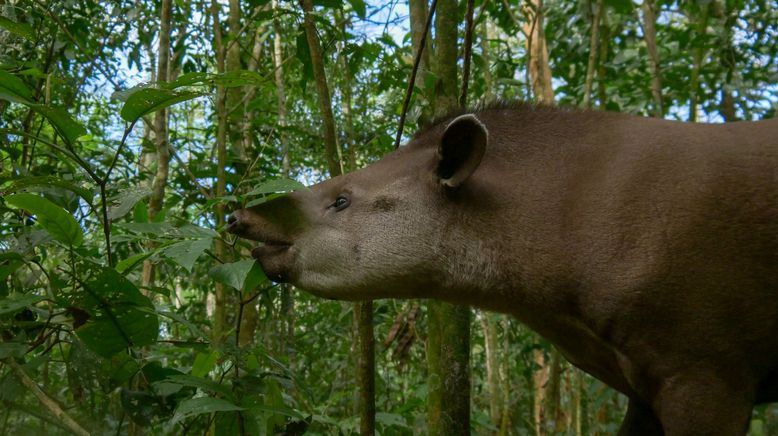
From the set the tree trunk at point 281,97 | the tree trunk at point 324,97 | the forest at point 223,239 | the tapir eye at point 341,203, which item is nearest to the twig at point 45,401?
the forest at point 223,239

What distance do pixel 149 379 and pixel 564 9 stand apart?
276 inches

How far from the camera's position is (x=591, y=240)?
302 centimetres

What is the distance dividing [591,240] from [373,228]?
3.48 feet

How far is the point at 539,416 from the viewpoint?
26.6ft

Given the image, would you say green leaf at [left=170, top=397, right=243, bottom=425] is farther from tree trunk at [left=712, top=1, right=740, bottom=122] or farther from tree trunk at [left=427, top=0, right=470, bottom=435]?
tree trunk at [left=712, top=1, right=740, bottom=122]

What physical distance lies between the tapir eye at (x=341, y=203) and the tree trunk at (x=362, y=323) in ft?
1.20

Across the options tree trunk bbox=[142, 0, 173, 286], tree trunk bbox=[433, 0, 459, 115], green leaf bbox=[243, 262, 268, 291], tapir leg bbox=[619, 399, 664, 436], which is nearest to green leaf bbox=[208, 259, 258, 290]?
green leaf bbox=[243, 262, 268, 291]

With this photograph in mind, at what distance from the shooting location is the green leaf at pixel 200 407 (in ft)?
8.35

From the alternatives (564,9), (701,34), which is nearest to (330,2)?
(701,34)

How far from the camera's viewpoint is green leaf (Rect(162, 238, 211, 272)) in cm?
250

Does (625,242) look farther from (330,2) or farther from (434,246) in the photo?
(330,2)

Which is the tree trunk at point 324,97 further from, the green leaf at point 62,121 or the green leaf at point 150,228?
the green leaf at point 62,121

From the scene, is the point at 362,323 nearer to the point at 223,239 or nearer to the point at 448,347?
the point at 448,347

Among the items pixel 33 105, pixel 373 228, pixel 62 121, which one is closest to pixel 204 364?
pixel 373 228
